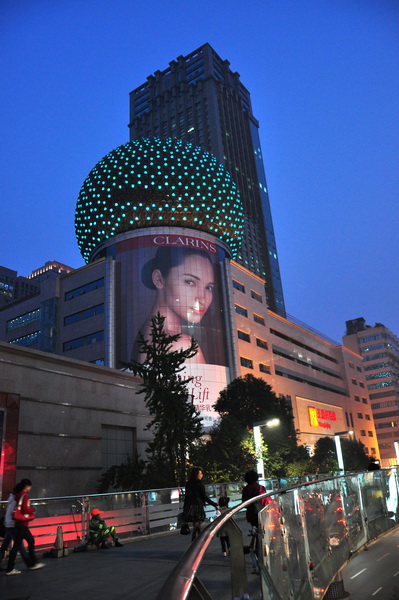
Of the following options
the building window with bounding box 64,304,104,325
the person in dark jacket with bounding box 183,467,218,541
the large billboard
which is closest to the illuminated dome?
the large billboard

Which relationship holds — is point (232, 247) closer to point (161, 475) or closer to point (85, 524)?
point (161, 475)

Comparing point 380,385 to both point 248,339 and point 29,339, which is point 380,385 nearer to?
point 248,339

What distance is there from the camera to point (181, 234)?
53.3 meters

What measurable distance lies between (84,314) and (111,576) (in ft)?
158

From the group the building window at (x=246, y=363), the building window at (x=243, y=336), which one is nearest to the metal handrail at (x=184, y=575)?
the building window at (x=246, y=363)

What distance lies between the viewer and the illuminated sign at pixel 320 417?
70.0 meters

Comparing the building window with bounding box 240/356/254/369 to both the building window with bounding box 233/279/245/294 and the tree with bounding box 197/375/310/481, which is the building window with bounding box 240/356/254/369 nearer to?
the building window with bounding box 233/279/245/294

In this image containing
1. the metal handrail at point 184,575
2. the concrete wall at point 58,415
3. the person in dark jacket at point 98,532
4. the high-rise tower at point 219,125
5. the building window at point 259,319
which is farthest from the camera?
the high-rise tower at point 219,125

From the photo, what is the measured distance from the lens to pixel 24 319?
204ft

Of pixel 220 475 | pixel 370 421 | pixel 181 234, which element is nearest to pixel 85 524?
pixel 220 475

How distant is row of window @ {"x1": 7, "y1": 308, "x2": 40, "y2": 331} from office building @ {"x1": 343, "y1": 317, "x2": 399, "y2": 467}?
251ft

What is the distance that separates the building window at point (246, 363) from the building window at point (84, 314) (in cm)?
1716

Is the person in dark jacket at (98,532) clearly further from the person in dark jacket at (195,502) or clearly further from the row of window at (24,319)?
the row of window at (24,319)

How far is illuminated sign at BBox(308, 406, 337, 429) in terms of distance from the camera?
70.0m
